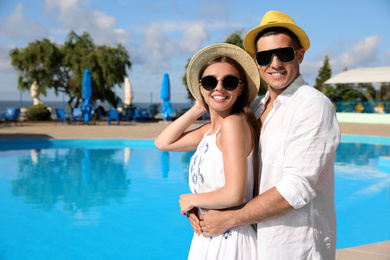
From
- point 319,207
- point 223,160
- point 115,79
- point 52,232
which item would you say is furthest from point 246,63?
point 115,79

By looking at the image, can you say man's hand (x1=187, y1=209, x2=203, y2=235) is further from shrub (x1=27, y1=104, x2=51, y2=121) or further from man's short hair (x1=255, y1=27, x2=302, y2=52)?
shrub (x1=27, y1=104, x2=51, y2=121)

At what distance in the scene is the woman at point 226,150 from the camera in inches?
53.3

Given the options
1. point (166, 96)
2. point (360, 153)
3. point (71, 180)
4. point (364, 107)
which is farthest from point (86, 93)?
point (364, 107)

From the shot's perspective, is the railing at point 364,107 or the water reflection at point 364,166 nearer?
the water reflection at point 364,166

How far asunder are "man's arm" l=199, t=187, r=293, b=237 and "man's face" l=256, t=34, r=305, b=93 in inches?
18.4

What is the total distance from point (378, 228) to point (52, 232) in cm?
476

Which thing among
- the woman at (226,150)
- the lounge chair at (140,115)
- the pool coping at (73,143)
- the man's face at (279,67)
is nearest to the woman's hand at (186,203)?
the woman at (226,150)

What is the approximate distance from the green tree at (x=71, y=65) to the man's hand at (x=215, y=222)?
19.1 metres

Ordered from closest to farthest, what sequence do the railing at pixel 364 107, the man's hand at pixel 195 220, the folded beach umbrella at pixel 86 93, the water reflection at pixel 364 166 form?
the man's hand at pixel 195 220 → the water reflection at pixel 364 166 → the folded beach umbrella at pixel 86 93 → the railing at pixel 364 107

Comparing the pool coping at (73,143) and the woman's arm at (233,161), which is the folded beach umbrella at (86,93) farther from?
the woman's arm at (233,161)

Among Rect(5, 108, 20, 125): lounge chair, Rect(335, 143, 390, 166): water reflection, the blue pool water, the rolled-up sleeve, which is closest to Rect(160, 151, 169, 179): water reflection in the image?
the blue pool water

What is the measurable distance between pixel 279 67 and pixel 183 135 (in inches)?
29.2

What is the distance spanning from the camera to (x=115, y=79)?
20.6 metres

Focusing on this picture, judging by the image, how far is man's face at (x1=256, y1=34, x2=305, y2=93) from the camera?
142cm
